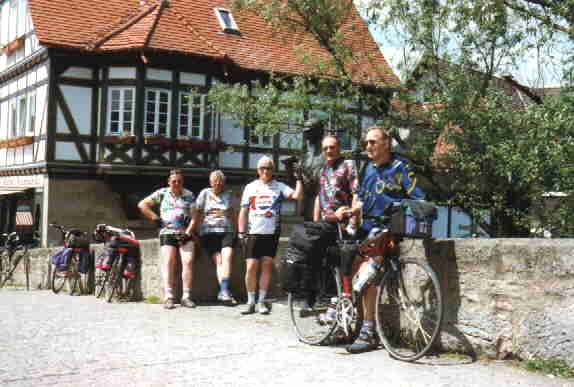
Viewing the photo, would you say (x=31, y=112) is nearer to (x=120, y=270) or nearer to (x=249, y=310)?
(x=120, y=270)

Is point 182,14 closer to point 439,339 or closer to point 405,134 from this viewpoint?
point 405,134

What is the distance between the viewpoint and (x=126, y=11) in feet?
80.9

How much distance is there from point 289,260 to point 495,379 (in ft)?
6.68

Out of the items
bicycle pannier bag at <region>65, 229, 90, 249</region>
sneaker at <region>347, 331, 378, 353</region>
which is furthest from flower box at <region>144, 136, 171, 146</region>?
sneaker at <region>347, 331, 378, 353</region>

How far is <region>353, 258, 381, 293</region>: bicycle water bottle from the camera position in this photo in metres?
5.62

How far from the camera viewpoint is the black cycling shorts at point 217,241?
8766 mm

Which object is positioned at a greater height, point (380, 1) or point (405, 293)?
point (380, 1)

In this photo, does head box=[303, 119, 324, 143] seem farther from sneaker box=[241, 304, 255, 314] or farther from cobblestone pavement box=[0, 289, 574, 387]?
sneaker box=[241, 304, 255, 314]

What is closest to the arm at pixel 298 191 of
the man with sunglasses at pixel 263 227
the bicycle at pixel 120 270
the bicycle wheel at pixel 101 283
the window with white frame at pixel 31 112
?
the man with sunglasses at pixel 263 227

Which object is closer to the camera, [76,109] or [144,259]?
[144,259]

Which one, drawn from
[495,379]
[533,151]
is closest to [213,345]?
[495,379]

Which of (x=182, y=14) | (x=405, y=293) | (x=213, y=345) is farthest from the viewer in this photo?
(x=182, y=14)

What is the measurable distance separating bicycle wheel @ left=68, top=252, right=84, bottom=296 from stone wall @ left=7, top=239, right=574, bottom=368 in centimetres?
829

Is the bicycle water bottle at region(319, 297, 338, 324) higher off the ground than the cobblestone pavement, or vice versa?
the bicycle water bottle at region(319, 297, 338, 324)
